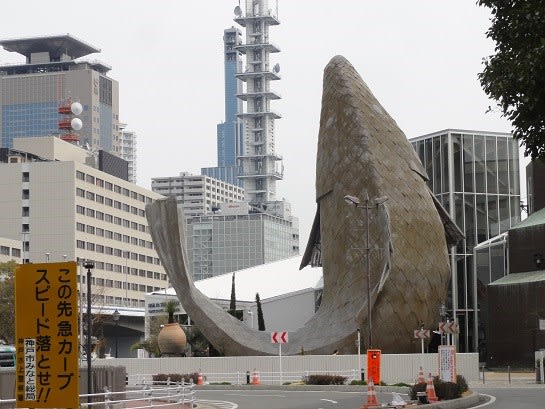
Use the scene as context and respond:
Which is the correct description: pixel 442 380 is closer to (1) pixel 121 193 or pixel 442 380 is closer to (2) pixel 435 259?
(2) pixel 435 259

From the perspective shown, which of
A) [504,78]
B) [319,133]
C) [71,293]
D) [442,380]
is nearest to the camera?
[71,293]

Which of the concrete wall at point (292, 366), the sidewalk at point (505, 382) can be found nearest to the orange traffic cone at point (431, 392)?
the sidewalk at point (505, 382)

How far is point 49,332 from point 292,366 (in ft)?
123

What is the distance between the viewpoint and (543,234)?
199 ft

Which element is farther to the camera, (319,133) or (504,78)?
(319,133)

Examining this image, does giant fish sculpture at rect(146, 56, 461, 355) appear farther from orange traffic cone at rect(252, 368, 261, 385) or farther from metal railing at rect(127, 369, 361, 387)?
orange traffic cone at rect(252, 368, 261, 385)

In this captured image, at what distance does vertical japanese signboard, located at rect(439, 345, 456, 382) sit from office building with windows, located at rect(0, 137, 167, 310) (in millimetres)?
106538

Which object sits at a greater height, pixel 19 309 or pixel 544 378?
pixel 19 309

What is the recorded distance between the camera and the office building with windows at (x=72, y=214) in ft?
487

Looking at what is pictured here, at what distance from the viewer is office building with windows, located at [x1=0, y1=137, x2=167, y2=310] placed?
487 feet

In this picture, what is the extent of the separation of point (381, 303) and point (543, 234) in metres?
14.3

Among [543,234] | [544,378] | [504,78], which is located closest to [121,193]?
[543,234]

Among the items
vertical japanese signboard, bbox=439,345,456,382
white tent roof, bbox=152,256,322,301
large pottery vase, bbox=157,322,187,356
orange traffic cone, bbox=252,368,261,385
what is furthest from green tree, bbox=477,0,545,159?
white tent roof, bbox=152,256,322,301

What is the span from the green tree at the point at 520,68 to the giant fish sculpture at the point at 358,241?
1059 inches
